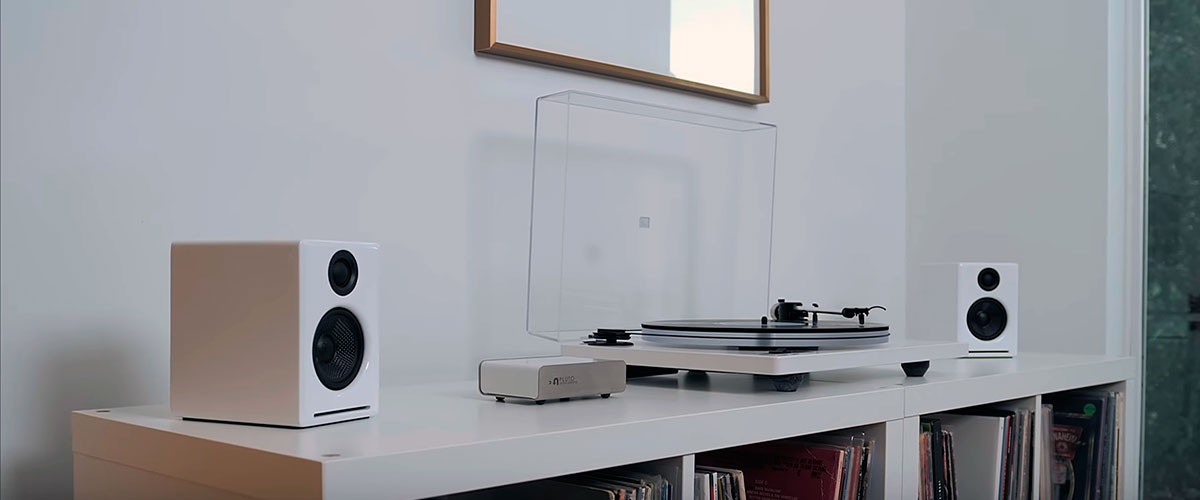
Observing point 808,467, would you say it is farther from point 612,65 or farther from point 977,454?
point 612,65

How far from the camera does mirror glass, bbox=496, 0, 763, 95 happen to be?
5.92 ft

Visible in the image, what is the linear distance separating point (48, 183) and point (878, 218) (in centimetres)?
194

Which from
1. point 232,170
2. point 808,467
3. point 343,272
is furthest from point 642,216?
point 343,272

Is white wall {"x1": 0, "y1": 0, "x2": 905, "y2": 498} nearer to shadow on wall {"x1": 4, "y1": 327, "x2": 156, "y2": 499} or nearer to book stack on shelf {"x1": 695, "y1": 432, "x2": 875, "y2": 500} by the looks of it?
shadow on wall {"x1": 4, "y1": 327, "x2": 156, "y2": 499}

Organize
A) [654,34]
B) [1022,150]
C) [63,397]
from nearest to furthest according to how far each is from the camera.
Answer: [63,397]
[654,34]
[1022,150]

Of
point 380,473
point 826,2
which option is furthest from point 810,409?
point 826,2

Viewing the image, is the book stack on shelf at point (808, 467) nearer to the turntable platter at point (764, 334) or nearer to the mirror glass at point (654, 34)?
the turntable platter at point (764, 334)

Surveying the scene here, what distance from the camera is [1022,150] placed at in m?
2.63

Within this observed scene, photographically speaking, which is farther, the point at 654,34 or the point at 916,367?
the point at 654,34

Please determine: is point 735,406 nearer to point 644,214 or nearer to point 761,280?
point 644,214

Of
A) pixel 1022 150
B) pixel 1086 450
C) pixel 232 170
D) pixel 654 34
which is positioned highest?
pixel 654 34

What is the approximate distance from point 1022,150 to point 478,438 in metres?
2.03

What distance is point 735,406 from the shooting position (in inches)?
50.6

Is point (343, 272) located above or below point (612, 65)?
below
